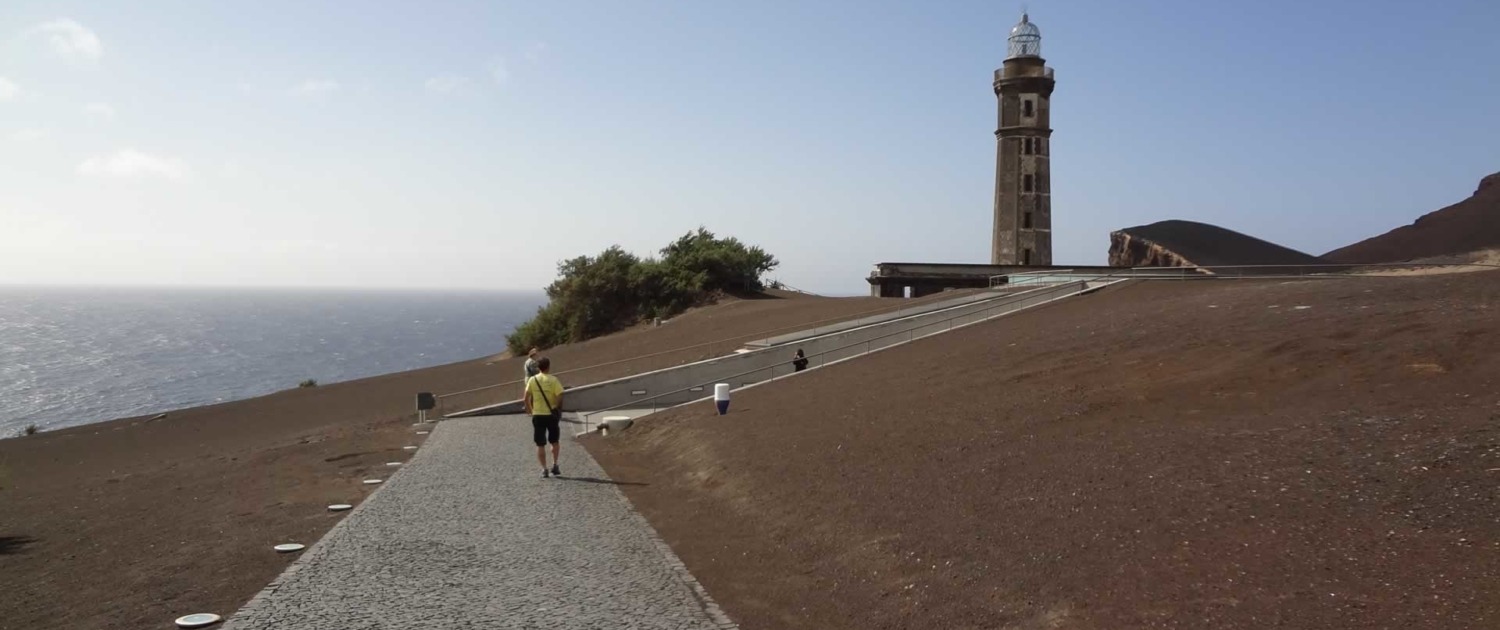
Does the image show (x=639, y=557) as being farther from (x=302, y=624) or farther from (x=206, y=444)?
(x=206, y=444)

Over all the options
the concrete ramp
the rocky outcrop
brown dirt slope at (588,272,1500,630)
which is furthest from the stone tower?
brown dirt slope at (588,272,1500,630)

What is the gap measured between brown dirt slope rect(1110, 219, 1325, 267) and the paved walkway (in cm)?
3768

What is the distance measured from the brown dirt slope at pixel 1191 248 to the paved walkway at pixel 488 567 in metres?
37.7

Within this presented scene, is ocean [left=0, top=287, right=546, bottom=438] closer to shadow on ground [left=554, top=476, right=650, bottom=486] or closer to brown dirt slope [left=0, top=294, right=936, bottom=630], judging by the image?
brown dirt slope [left=0, top=294, right=936, bottom=630]

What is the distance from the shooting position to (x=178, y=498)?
1406 cm

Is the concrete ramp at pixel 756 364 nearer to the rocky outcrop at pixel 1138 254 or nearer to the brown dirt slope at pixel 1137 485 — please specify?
the brown dirt slope at pixel 1137 485

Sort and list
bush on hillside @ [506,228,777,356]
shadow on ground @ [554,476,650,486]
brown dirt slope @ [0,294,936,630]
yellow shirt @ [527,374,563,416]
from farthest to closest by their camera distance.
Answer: bush on hillside @ [506,228,777,356]
shadow on ground @ [554,476,650,486]
yellow shirt @ [527,374,563,416]
brown dirt slope @ [0,294,936,630]

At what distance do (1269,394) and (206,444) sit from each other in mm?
23811

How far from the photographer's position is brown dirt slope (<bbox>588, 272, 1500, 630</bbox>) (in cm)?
A: 599

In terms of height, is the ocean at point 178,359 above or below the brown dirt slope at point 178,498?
below

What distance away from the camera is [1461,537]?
19.6 feet

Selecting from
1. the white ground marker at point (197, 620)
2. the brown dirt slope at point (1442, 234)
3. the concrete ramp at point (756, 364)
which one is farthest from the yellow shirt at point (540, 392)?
the brown dirt slope at point (1442, 234)

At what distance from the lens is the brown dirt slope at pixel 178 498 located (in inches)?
329

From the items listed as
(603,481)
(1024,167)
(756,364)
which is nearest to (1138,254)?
(1024,167)
